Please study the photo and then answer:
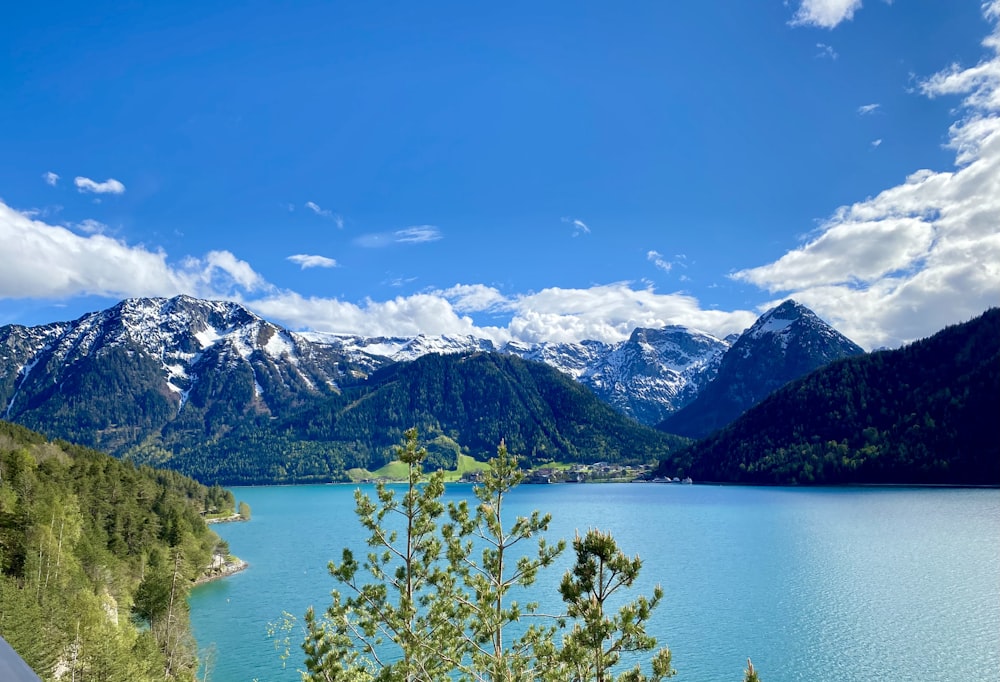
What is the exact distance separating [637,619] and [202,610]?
249ft

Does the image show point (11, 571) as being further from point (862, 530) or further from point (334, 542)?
point (862, 530)

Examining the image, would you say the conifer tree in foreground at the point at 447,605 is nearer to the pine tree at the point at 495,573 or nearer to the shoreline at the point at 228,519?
the pine tree at the point at 495,573

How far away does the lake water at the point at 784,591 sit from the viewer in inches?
2014

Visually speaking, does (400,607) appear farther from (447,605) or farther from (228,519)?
(228,519)

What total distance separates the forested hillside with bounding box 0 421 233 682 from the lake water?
6750mm

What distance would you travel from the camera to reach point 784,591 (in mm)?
74938

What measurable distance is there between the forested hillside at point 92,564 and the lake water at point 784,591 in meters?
6.75

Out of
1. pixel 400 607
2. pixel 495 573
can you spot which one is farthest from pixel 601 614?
pixel 400 607

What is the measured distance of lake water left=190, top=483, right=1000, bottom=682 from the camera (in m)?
51.2

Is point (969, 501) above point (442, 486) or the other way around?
the other way around

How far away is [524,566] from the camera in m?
14.9

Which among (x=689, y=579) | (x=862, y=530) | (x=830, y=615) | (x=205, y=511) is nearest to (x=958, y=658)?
(x=830, y=615)

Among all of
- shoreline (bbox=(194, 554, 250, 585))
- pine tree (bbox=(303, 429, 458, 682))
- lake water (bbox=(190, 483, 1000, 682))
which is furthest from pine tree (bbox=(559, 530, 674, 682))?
shoreline (bbox=(194, 554, 250, 585))

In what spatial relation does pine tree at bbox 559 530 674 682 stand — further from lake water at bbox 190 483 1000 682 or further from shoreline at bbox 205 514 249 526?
shoreline at bbox 205 514 249 526
